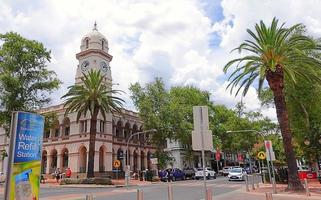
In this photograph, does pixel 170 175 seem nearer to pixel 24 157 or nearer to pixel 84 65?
pixel 84 65

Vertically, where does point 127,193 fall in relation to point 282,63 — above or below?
below

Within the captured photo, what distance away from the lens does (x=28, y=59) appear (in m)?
39.1

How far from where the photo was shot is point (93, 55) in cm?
5588

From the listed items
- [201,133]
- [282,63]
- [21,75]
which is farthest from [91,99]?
[201,133]

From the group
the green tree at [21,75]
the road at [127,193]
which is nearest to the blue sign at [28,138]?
the road at [127,193]

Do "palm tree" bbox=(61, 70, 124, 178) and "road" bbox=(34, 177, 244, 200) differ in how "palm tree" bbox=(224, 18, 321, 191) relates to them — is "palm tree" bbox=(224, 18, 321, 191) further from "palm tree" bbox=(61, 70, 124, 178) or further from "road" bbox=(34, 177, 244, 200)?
"palm tree" bbox=(61, 70, 124, 178)

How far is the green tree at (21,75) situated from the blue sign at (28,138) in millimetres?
32171

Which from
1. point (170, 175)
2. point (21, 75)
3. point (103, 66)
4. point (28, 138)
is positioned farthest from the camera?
point (103, 66)

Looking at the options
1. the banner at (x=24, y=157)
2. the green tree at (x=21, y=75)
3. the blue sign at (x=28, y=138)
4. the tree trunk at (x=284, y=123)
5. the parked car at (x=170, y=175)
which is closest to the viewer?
the banner at (x=24, y=157)

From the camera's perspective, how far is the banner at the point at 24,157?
7.14 metres

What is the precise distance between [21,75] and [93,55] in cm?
1770

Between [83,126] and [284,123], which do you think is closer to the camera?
[284,123]

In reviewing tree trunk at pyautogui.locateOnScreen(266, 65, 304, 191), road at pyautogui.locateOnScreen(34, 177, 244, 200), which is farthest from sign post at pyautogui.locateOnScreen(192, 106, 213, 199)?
tree trunk at pyautogui.locateOnScreen(266, 65, 304, 191)

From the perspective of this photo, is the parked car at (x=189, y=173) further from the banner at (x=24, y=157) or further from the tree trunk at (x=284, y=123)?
the banner at (x=24, y=157)
